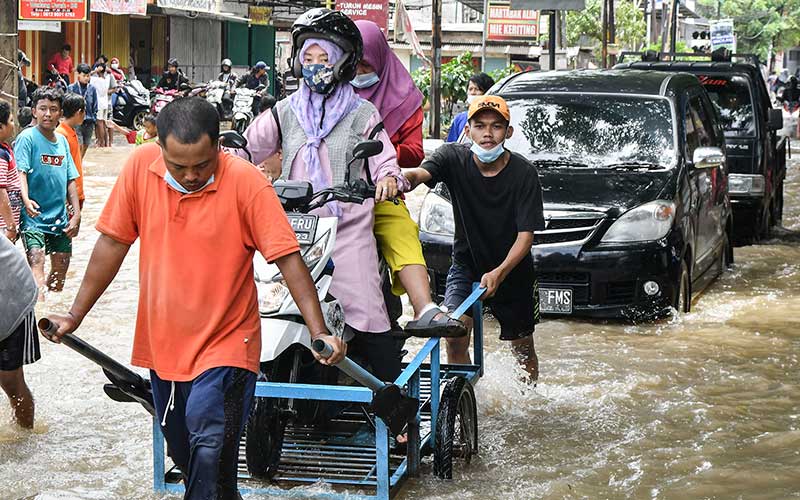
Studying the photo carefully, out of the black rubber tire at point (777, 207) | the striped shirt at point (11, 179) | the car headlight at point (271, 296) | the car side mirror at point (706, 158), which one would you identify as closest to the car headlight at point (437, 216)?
the car side mirror at point (706, 158)

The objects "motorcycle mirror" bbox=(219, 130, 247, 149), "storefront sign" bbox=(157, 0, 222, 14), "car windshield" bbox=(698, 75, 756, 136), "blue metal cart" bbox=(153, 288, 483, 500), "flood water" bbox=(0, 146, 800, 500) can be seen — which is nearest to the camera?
"blue metal cart" bbox=(153, 288, 483, 500)

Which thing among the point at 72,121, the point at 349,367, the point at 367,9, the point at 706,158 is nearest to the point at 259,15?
the point at 367,9

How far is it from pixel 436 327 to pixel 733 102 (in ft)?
29.7

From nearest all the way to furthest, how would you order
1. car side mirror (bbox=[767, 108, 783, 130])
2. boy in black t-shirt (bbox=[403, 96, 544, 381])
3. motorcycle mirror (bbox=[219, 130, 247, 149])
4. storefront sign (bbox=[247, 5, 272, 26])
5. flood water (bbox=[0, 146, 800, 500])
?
motorcycle mirror (bbox=[219, 130, 247, 149]), flood water (bbox=[0, 146, 800, 500]), boy in black t-shirt (bbox=[403, 96, 544, 381]), car side mirror (bbox=[767, 108, 783, 130]), storefront sign (bbox=[247, 5, 272, 26])

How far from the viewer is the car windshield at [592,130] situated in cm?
916

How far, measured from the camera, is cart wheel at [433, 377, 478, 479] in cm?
524

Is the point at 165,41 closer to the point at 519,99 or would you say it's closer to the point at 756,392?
the point at 519,99

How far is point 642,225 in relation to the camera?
859 centimetres

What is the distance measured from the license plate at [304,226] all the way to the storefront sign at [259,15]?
3274cm

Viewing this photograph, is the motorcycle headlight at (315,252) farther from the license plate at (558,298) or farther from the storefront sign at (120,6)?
the storefront sign at (120,6)

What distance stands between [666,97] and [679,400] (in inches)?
127

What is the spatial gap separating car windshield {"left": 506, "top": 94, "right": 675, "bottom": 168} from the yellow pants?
387 cm

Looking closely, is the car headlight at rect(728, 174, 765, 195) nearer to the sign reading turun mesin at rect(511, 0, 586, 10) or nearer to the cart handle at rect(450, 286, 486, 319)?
the sign reading turun mesin at rect(511, 0, 586, 10)

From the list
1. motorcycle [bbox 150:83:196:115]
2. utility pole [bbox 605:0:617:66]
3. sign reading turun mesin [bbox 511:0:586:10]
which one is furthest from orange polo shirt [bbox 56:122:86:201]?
utility pole [bbox 605:0:617:66]
